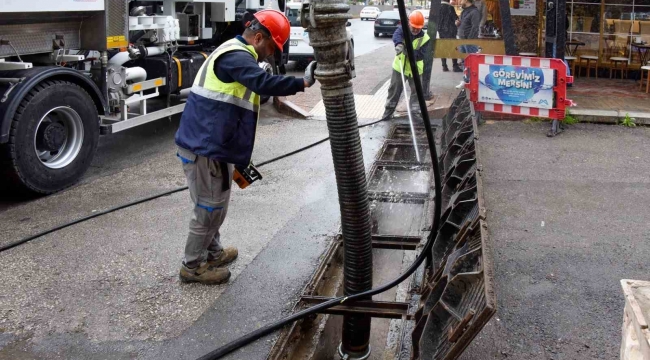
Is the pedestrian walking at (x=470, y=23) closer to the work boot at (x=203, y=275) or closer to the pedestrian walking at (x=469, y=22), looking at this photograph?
the pedestrian walking at (x=469, y=22)

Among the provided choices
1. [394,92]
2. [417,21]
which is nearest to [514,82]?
[394,92]

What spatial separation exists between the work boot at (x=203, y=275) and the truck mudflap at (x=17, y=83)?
99.9 inches

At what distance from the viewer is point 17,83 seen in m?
6.31

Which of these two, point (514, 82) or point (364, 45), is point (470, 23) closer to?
point (514, 82)

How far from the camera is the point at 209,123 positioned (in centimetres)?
438

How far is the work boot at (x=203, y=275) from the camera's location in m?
4.79

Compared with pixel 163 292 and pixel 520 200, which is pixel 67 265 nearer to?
pixel 163 292

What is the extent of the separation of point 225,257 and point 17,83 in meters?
2.82

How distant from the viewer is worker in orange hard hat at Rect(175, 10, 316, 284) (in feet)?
14.2

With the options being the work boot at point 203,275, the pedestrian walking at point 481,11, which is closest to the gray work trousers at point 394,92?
the pedestrian walking at point 481,11

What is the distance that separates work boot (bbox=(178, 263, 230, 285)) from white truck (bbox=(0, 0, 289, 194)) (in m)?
2.55

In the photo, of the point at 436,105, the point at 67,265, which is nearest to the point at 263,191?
the point at 67,265

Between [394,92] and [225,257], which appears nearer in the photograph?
[225,257]

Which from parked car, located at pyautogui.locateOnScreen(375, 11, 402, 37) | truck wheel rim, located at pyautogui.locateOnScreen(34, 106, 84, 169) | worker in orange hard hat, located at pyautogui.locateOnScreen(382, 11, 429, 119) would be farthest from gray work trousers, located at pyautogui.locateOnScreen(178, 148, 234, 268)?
parked car, located at pyautogui.locateOnScreen(375, 11, 402, 37)
